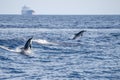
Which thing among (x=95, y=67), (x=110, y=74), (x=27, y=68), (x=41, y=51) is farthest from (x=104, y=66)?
(x=41, y=51)

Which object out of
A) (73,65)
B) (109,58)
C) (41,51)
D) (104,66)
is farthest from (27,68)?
(41,51)

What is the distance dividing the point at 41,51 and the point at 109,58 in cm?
704

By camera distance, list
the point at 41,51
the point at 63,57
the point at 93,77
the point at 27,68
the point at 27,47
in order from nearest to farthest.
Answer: the point at 93,77 → the point at 27,68 → the point at 27,47 → the point at 63,57 → the point at 41,51

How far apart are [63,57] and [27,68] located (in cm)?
605

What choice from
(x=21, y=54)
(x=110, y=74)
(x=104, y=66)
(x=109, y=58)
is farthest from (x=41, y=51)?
(x=110, y=74)

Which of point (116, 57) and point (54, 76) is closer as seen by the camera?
point (54, 76)

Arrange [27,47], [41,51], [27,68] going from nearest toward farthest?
[27,68]
[27,47]
[41,51]

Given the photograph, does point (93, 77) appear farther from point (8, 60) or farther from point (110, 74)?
point (8, 60)

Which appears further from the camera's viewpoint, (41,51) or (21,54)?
(41,51)

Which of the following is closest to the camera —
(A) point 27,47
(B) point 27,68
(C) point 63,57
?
(B) point 27,68

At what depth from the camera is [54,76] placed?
24656mm

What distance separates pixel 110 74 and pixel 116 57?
7.38 metres

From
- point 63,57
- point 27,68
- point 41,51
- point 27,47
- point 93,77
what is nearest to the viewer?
point 93,77

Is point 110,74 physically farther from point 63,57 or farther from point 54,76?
point 63,57
